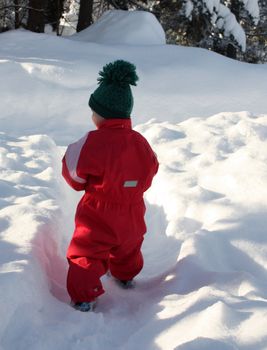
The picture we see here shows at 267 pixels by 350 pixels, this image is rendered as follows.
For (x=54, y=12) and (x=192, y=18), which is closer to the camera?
(x=192, y=18)

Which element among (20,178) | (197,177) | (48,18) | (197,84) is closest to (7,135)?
(20,178)

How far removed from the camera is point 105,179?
273 cm

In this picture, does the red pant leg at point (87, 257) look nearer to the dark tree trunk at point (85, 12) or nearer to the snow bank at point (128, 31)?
the snow bank at point (128, 31)

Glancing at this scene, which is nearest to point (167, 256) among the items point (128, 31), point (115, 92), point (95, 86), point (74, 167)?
point (74, 167)

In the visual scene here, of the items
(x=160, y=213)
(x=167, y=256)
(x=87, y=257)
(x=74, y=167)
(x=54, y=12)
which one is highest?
(x=74, y=167)

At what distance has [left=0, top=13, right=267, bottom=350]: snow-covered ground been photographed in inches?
92.0

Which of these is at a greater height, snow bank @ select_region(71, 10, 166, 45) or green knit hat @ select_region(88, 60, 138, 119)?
green knit hat @ select_region(88, 60, 138, 119)

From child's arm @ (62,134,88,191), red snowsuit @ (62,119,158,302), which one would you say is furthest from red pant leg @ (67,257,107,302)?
child's arm @ (62,134,88,191)

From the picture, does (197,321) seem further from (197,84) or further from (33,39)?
(33,39)

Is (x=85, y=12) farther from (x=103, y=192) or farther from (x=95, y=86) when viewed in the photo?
(x=103, y=192)

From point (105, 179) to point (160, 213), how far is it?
1.55m

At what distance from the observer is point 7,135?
6125mm

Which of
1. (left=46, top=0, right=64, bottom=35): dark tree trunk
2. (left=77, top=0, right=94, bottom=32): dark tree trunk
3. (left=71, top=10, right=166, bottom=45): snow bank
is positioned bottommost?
(left=46, top=0, right=64, bottom=35): dark tree trunk

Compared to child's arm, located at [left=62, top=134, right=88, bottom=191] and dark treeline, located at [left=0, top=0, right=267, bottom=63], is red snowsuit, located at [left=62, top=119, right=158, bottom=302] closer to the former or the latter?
child's arm, located at [left=62, top=134, right=88, bottom=191]
